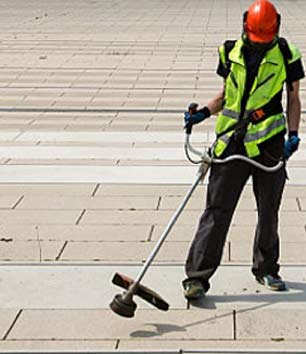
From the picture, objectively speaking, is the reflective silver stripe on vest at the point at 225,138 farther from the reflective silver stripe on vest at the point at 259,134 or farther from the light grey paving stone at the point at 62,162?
the light grey paving stone at the point at 62,162

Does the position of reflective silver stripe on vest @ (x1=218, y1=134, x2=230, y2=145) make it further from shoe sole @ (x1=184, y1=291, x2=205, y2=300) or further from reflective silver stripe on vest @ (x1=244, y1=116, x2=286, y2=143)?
shoe sole @ (x1=184, y1=291, x2=205, y2=300)

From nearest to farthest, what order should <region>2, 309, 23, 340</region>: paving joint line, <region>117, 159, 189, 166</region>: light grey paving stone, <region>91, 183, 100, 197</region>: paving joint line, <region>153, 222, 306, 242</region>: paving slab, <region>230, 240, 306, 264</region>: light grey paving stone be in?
1. <region>2, 309, 23, 340</region>: paving joint line
2. <region>230, 240, 306, 264</region>: light grey paving stone
3. <region>153, 222, 306, 242</region>: paving slab
4. <region>91, 183, 100, 197</region>: paving joint line
5. <region>117, 159, 189, 166</region>: light grey paving stone

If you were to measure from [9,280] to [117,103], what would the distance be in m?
7.01

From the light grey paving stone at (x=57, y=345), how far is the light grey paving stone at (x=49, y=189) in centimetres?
302

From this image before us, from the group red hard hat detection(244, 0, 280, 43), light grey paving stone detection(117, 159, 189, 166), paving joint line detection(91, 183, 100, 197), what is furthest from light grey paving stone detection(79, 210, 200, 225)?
red hard hat detection(244, 0, 280, 43)

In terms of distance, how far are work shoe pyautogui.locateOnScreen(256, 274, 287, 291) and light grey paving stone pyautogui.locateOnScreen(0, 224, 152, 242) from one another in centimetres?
121

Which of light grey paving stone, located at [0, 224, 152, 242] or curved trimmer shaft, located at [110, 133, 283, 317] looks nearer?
curved trimmer shaft, located at [110, 133, 283, 317]

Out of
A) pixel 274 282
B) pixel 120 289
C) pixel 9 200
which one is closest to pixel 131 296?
pixel 120 289

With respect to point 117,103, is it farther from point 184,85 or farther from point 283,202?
point 283,202

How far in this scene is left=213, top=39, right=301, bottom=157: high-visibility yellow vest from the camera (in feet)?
15.8

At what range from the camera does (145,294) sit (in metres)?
4.80

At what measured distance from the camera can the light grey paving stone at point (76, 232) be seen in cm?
630

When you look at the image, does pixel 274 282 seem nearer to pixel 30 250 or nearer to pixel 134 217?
pixel 30 250

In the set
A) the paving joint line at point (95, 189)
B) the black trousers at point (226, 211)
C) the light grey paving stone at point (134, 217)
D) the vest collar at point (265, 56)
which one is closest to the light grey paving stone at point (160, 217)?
the light grey paving stone at point (134, 217)
